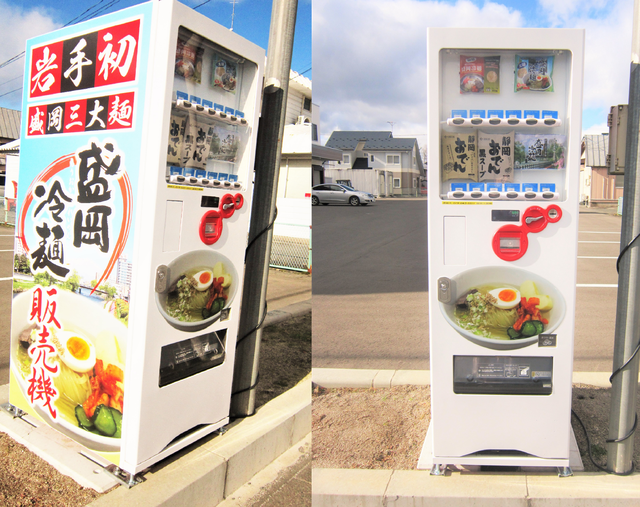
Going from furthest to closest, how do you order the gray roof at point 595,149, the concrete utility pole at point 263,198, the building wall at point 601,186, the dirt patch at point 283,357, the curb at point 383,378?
1. the gray roof at point 595,149
2. the building wall at point 601,186
3. the dirt patch at point 283,357
4. the curb at point 383,378
5. the concrete utility pole at point 263,198

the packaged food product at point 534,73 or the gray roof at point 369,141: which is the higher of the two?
the gray roof at point 369,141

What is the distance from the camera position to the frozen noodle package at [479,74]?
7.89ft

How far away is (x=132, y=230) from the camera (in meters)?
2.42

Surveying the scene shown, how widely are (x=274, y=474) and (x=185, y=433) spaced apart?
0.64 metres

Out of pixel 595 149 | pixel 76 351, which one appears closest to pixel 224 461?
pixel 76 351

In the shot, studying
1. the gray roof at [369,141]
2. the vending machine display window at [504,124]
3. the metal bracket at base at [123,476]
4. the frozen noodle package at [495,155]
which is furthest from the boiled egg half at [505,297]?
the gray roof at [369,141]

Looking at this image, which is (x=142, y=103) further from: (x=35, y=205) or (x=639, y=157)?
(x=639, y=157)

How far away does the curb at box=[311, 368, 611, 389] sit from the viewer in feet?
12.3

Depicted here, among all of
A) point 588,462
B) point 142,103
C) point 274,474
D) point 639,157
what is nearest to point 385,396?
point 274,474

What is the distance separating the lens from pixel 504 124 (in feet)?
7.79

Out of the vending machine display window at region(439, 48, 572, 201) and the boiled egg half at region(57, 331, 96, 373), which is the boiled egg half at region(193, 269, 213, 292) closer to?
the boiled egg half at region(57, 331, 96, 373)

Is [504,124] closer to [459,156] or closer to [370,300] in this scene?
[459,156]

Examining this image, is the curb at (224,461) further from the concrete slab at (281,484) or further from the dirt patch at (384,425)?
the dirt patch at (384,425)

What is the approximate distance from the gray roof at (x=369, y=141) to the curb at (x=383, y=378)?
3344 centimetres
